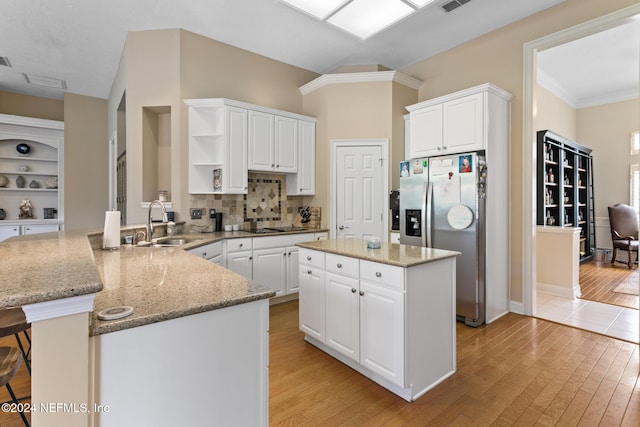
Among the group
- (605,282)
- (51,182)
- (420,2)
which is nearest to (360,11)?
(420,2)

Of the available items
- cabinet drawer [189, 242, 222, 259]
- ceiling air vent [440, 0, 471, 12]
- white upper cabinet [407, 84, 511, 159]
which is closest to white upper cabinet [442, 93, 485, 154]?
white upper cabinet [407, 84, 511, 159]

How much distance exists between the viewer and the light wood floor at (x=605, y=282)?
3946 mm

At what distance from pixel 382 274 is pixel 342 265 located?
1.23 feet

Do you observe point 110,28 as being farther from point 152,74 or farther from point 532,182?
point 532,182

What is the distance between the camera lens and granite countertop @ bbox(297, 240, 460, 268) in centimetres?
202

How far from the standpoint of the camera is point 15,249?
1602 millimetres

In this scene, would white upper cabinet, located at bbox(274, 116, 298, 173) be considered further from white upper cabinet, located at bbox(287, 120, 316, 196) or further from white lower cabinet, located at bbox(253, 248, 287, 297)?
white lower cabinet, located at bbox(253, 248, 287, 297)

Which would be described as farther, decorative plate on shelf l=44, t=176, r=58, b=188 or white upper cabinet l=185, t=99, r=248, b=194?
decorative plate on shelf l=44, t=176, r=58, b=188

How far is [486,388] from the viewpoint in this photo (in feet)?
6.94

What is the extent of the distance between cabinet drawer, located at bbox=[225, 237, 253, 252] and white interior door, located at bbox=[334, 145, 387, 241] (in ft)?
4.35

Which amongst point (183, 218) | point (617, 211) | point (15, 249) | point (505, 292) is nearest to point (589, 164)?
point (617, 211)

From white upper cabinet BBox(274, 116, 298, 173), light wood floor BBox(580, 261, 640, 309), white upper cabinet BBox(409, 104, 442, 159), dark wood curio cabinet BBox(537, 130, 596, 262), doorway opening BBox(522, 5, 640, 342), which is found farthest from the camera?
dark wood curio cabinet BBox(537, 130, 596, 262)

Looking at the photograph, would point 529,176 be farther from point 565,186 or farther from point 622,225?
point 622,225

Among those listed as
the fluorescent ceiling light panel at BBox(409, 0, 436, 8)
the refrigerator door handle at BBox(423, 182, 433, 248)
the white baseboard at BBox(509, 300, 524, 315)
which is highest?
the fluorescent ceiling light panel at BBox(409, 0, 436, 8)
